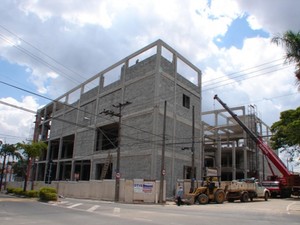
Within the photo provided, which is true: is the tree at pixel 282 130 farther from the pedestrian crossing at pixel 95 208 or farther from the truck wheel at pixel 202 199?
the pedestrian crossing at pixel 95 208

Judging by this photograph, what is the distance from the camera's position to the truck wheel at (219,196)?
96.5 ft

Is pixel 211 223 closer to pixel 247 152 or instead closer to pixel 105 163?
pixel 105 163

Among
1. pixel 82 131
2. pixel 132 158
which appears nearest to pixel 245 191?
pixel 132 158

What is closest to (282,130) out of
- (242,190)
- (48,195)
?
(242,190)

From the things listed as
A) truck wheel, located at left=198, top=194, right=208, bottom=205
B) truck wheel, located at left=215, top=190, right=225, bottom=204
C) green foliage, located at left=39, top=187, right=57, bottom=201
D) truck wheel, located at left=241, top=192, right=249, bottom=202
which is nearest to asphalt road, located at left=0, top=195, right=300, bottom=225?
green foliage, located at left=39, top=187, right=57, bottom=201

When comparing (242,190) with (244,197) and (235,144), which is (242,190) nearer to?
(244,197)

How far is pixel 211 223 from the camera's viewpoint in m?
13.3

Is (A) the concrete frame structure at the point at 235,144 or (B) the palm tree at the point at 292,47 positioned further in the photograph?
(A) the concrete frame structure at the point at 235,144

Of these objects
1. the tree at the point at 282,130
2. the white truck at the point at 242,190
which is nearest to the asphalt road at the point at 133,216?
the white truck at the point at 242,190

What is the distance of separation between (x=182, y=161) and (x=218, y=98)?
9328 millimetres

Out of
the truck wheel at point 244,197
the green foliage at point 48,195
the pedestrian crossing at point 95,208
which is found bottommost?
the pedestrian crossing at point 95,208

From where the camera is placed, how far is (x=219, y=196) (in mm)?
29672

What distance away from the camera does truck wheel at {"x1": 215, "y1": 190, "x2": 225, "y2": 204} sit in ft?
96.5

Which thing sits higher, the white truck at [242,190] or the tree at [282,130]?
the tree at [282,130]
